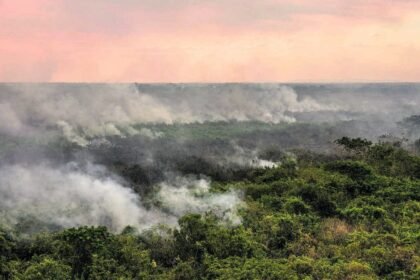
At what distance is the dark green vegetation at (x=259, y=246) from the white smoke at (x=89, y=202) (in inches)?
124

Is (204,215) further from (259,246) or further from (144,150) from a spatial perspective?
(144,150)

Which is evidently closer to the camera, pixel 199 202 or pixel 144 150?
pixel 199 202

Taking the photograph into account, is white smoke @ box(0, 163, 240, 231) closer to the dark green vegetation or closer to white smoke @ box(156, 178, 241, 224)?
white smoke @ box(156, 178, 241, 224)

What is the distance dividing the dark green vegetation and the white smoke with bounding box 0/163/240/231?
3.16 m

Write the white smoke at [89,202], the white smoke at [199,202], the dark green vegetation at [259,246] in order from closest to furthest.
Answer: the dark green vegetation at [259,246] → the white smoke at [89,202] → the white smoke at [199,202]

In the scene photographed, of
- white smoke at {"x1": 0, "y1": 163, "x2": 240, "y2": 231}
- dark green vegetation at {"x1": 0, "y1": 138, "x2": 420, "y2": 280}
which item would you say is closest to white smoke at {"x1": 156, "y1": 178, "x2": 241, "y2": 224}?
white smoke at {"x1": 0, "y1": 163, "x2": 240, "y2": 231}

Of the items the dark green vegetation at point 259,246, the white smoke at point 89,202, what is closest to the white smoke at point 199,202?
the white smoke at point 89,202

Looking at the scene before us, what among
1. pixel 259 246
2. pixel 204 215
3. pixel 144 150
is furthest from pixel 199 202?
pixel 144 150

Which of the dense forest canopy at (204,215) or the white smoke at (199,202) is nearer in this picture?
the dense forest canopy at (204,215)

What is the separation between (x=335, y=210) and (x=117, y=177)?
2533 centimetres

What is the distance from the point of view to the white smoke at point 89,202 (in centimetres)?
4488

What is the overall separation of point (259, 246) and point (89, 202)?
16.8 m

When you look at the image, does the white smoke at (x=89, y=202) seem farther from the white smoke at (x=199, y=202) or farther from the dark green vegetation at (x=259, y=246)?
the dark green vegetation at (x=259, y=246)

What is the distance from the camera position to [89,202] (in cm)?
4809
